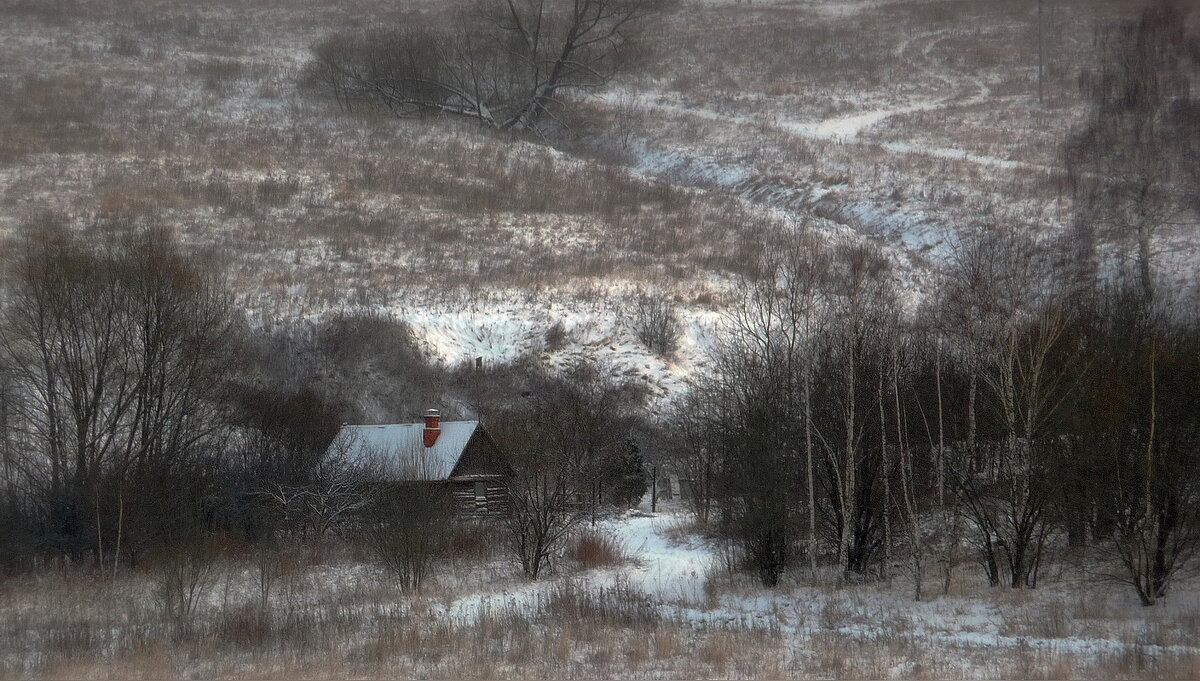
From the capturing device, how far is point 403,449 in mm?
22891

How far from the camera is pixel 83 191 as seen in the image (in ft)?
119

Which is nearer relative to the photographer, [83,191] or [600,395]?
[600,395]

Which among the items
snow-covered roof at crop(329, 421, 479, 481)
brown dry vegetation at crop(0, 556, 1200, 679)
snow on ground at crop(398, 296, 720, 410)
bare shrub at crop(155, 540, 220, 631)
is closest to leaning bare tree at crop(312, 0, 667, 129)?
snow on ground at crop(398, 296, 720, 410)

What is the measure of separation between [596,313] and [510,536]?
38.2ft

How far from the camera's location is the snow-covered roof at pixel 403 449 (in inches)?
838

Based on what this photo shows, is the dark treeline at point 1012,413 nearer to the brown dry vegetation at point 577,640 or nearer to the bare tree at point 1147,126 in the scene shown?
the bare tree at point 1147,126

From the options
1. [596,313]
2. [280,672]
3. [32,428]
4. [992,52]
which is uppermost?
[992,52]

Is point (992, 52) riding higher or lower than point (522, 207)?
higher

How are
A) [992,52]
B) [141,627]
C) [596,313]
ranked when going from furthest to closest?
[992,52], [596,313], [141,627]

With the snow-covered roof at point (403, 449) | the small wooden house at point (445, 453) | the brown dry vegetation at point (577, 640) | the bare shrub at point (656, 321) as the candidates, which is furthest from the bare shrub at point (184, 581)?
the bare shrub at point (656, 321)

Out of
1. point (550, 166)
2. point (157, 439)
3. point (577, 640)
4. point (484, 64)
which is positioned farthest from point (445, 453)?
point (484, 64)

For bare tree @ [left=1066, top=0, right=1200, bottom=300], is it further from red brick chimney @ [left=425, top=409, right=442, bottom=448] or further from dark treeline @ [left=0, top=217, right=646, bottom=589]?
red brick chimney @ [left=425, top=409, right=442, bottom=448]

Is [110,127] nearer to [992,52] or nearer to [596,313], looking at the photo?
[596,313]

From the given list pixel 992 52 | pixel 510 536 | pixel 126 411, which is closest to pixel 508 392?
pixel 510 536
